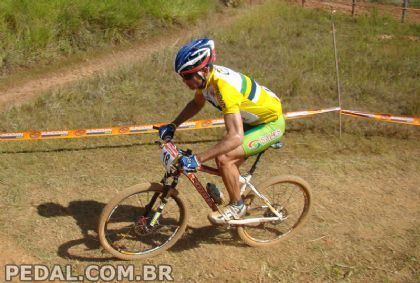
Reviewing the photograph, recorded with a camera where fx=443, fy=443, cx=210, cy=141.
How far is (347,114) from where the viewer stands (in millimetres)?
8961

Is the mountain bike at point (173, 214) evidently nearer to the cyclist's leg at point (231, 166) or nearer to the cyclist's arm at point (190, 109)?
the cyclist's leg at point (231, 166)

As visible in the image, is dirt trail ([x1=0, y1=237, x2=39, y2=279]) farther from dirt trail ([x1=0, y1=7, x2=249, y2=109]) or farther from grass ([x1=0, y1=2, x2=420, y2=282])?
dirt trail ([x1=0, y1=7, x2=249, y2=109])

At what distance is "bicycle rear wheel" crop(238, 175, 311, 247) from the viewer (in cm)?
521

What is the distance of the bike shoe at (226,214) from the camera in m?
5.00

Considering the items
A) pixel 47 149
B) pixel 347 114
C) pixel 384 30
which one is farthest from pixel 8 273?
pixel 384 30

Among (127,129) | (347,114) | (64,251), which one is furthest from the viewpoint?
(347,114)

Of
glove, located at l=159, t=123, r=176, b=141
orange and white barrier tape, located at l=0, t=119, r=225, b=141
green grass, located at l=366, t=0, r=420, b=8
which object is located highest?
glove, located at l=159, t=123, r=176, b=141

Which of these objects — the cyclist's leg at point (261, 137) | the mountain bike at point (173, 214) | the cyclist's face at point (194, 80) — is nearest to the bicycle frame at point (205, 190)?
the mountain bike at point (173, 214)

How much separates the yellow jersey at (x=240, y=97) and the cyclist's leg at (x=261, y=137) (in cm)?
7

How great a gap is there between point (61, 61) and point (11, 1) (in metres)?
2.17

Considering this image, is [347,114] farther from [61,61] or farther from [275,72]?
[61,61]

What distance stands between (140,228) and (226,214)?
0.99 metres

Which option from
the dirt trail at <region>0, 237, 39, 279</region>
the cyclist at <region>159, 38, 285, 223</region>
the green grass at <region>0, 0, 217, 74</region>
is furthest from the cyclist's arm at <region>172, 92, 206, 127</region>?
the green grass at <region>0, 0, 217, 74</region>

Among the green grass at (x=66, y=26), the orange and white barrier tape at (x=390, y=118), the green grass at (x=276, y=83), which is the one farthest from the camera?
the green grass at (x=66, y=26)
